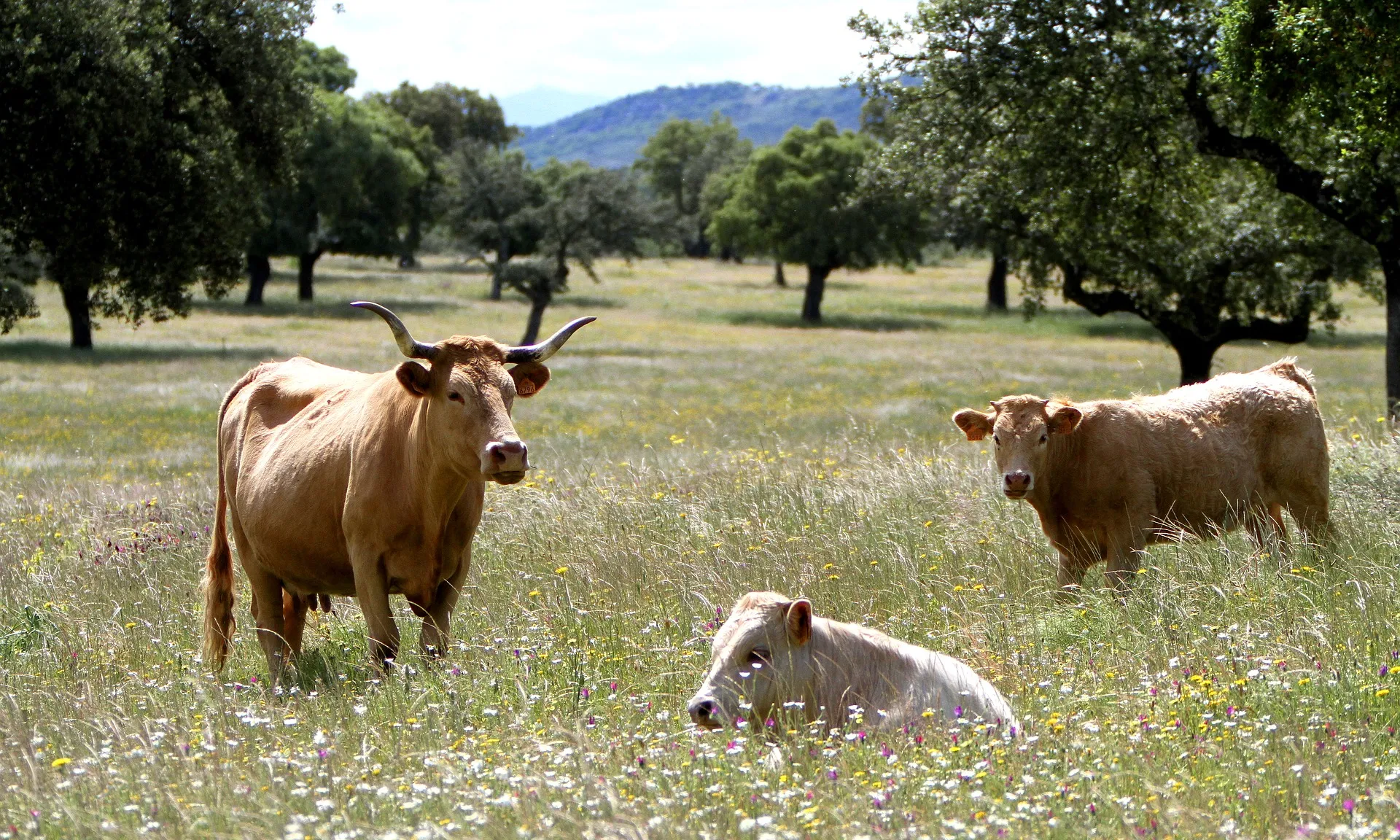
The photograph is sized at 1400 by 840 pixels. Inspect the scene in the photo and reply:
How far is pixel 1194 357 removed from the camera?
101ft

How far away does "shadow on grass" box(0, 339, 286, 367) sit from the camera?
37875mm

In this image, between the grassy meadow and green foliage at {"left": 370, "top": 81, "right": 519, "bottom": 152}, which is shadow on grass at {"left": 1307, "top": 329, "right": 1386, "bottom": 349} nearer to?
the grassy meadow

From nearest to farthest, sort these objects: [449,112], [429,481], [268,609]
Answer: [429,481], [268,609], [449,112]

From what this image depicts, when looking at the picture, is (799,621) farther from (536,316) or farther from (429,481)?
(536,316)

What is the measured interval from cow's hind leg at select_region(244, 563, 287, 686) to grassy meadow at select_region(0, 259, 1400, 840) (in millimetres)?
239

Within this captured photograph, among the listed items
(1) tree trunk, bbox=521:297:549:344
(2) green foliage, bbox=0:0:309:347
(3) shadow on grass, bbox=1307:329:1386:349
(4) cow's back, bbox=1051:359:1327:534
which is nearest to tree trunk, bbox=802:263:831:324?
(1) tree trunk, bbox=521:297:549:344

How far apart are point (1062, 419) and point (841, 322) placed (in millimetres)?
52837

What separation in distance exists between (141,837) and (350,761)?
102 centimetres


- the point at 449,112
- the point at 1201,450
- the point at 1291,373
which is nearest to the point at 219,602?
the point at 1201,450

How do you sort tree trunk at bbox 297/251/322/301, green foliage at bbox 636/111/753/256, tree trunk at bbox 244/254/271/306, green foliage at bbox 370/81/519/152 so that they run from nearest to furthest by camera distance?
tree trunk at bbox 244/254/271/306, tree trunk at bbox 297/251/322/301, green foliage at bbox 370/81/519/152, green foliage at bbox 636/111/753/256

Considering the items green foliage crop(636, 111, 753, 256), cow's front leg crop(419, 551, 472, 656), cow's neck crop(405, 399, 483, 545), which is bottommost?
cow's front leg crop(419, 551, 472, 656)

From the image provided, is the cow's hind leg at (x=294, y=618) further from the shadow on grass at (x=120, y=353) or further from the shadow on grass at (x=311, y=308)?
the shadow on grass at (x=311, y=308)

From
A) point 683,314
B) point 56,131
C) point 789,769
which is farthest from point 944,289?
point 789,769

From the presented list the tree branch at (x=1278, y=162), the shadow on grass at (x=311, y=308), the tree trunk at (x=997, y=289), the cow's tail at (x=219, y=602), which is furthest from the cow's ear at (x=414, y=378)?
the tree trunk at (x=997, y=289)
